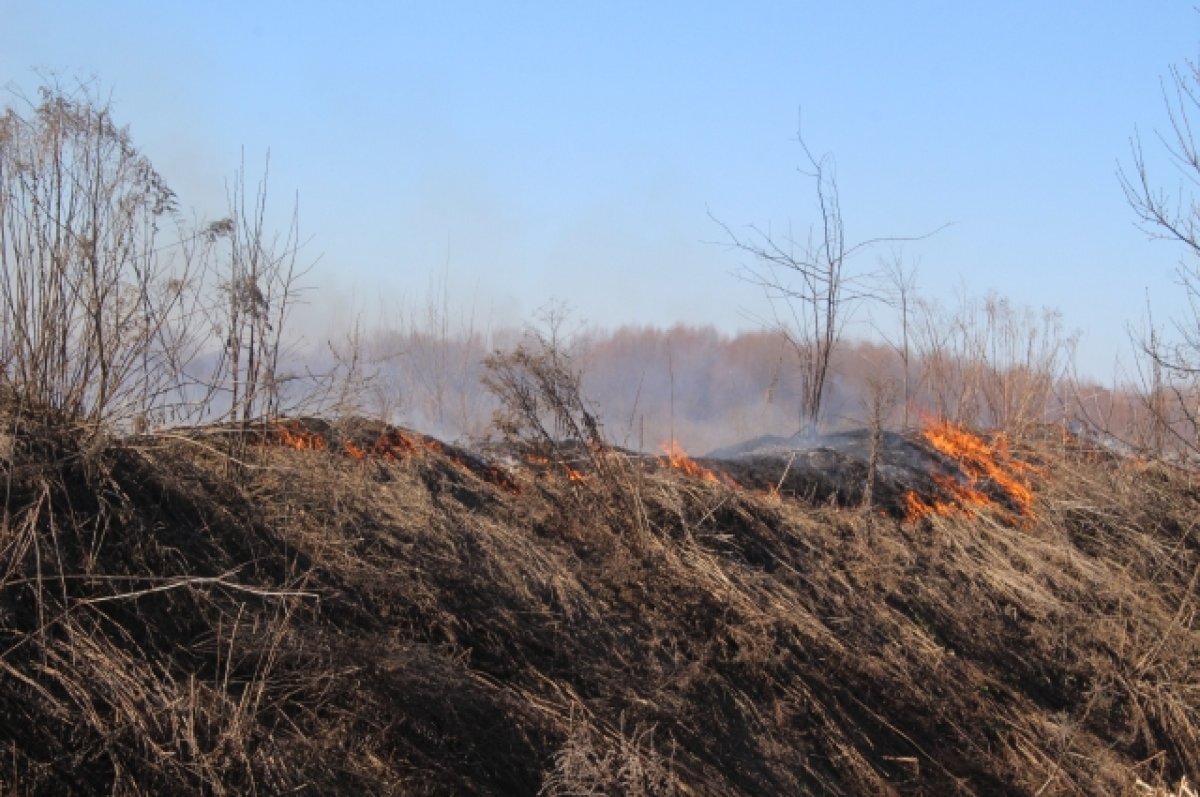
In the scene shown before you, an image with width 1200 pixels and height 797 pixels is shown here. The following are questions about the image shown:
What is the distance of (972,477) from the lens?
10.0 m

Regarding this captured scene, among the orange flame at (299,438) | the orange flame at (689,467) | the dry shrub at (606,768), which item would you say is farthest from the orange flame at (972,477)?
the orange flame at (299,438)

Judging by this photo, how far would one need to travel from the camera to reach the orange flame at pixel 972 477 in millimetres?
9375

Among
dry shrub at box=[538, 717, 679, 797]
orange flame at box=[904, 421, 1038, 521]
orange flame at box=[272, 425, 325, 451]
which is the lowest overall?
dry shrub at box=[538, 717, 679, 797]

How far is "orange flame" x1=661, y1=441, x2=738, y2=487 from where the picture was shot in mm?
8336

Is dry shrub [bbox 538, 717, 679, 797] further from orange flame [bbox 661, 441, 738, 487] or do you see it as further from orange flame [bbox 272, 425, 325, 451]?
orange flame [bbox 661, 441, 738, 487]

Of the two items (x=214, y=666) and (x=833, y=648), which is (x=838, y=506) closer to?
(x=833, y=648)

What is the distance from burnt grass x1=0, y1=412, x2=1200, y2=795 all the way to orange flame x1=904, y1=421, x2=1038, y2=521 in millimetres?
229

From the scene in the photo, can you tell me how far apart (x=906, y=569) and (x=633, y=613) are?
2.60 meters

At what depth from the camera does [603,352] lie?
69.8 ft

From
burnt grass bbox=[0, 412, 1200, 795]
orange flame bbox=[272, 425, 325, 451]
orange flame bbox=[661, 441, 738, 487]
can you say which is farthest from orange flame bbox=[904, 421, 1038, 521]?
orange flame bbox=[272, 425, 325, 451]

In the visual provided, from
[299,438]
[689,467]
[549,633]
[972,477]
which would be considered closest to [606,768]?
[549,633]

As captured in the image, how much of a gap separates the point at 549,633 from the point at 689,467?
9.19 ft

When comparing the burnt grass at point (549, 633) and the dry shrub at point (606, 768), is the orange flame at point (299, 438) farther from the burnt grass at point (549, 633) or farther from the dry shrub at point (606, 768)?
the dry shrub at point (606, 768)

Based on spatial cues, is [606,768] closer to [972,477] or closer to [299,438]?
[299,438]
